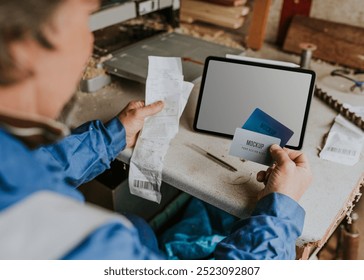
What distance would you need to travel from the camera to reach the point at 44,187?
0.60m

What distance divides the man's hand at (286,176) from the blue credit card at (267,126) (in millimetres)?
35

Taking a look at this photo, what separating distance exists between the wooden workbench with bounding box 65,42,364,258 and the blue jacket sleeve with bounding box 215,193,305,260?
56mm

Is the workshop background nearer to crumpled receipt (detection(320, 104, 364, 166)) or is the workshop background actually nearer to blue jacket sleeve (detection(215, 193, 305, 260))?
crumpled receipt (detection(320, 104, 364, 166))

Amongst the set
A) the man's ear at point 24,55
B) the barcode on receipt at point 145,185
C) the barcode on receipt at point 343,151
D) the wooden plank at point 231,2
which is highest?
the man's ear at point 24,55

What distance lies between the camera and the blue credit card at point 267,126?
1.03 m

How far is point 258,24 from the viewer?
1.68 meters

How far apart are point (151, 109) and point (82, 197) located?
53 centimetres

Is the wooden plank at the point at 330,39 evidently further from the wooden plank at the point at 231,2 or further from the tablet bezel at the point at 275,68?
the tablet bezel at the point at 275,68

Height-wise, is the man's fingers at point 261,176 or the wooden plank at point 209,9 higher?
the wooden plank at point 209,9

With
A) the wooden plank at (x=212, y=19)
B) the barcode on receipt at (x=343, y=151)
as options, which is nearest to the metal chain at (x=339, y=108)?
the barcode on receipt at (x=343, y=151)

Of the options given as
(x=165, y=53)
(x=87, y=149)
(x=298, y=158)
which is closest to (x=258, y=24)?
(x=165, y=53)

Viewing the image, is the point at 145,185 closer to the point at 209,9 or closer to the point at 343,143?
the point at 343,143
